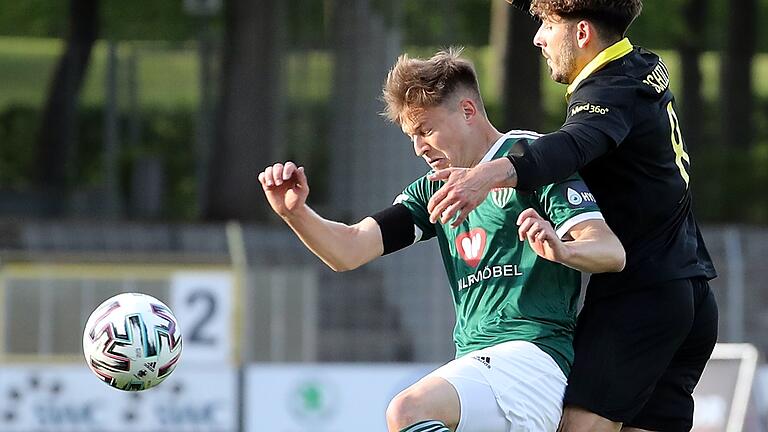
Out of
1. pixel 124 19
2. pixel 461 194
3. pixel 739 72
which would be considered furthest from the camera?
pixel 739 72

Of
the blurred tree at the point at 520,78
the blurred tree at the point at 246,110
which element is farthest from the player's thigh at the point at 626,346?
the blurred tree at the point at 246,110

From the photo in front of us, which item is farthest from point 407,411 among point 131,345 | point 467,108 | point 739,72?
point 739,72

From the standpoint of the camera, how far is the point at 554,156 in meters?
5.01

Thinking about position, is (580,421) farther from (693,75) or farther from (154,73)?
(693,75)

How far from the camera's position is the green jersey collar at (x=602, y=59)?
5.51m

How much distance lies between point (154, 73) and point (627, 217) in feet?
57.3

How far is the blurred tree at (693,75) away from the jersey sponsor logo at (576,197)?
18.9 meters

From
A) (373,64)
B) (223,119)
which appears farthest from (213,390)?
(223,119)

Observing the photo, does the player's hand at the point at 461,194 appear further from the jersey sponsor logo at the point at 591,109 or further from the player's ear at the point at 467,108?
the player's ear at the point at 467,108

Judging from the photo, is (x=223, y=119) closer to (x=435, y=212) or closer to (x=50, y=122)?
(x=50, y=122)

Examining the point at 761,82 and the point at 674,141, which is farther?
the point at 761,82

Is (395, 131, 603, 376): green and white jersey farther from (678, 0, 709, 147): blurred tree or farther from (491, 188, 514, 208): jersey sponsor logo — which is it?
(678, 0, 709, 147): blurred tree

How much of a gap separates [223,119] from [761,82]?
47.5 feet

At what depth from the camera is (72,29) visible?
22297 millimetres
